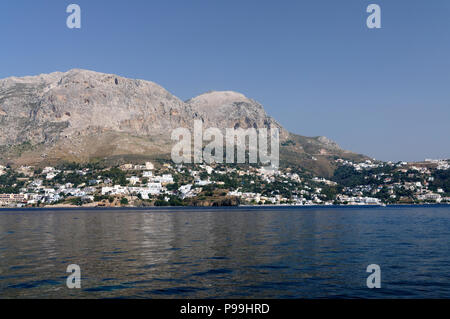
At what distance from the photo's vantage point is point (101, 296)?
2156 centimetres

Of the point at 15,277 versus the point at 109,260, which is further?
the point at 109,260

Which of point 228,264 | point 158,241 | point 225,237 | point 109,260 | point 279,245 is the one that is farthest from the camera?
point 225,237

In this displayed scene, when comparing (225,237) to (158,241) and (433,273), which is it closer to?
(158,241)

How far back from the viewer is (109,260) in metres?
32.9

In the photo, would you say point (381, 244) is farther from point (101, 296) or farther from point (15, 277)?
point (15, 277)

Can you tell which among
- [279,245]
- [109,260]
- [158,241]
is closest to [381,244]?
[279,245]

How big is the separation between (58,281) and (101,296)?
198 inches
